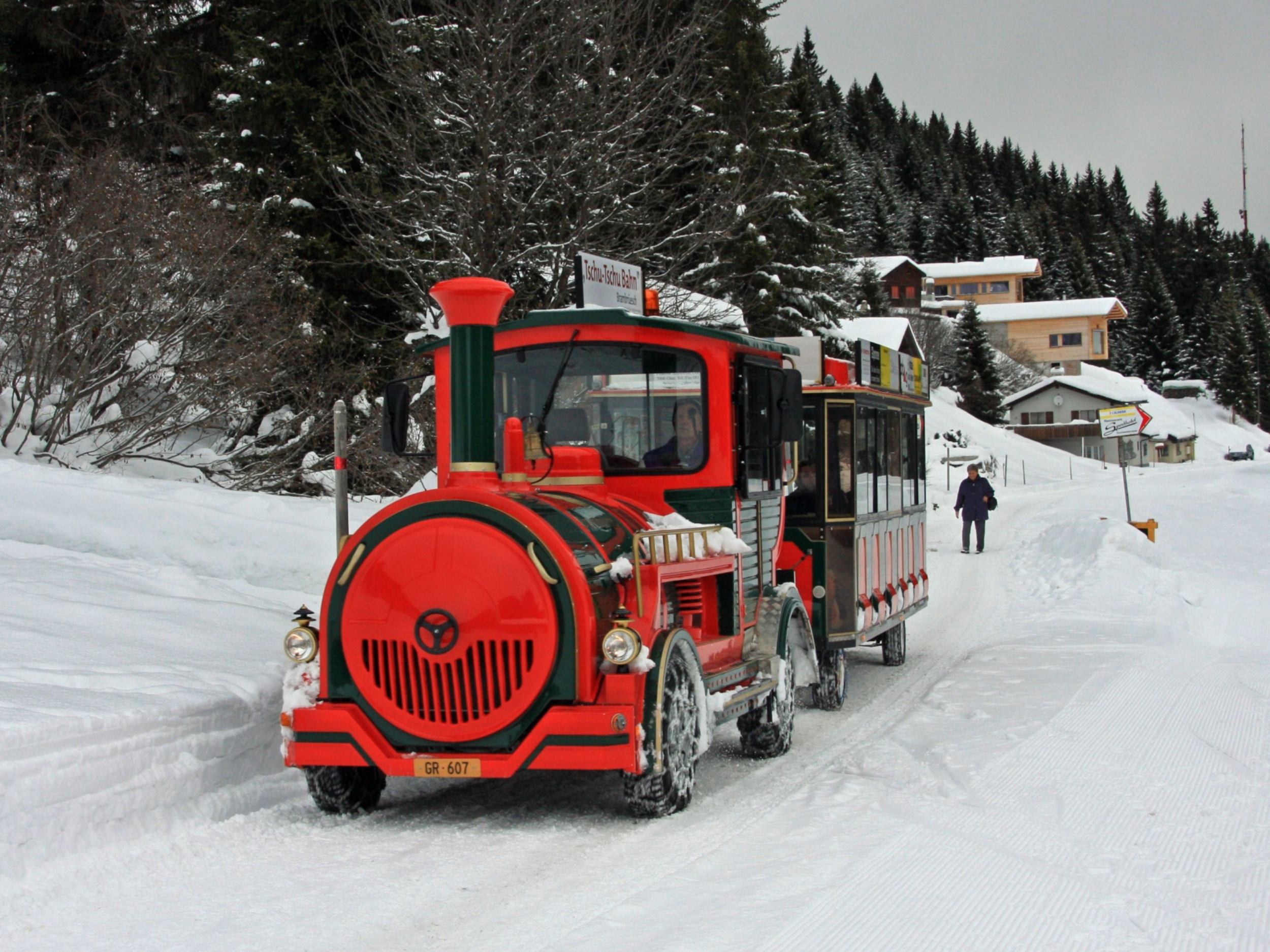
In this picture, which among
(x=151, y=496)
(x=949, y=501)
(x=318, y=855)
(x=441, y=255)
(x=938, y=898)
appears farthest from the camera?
(x=949, y=501)

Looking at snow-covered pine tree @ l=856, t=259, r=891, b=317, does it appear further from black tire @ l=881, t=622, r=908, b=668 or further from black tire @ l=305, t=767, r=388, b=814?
black tire @ l=305, t=767, r=388, b=814

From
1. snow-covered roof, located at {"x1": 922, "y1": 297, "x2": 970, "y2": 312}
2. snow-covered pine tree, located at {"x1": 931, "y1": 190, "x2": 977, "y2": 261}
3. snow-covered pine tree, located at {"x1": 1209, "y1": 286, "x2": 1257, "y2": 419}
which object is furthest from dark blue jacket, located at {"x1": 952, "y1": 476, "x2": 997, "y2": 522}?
snow-covered pine tree, located at {"x1": 931, "y1": 190, "x2": 977, "y2": 261}

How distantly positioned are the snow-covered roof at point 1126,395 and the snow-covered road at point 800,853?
69.8 m

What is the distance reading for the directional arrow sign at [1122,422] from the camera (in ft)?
75.1

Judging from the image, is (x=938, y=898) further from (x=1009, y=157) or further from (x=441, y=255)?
(x=1009, y=157)

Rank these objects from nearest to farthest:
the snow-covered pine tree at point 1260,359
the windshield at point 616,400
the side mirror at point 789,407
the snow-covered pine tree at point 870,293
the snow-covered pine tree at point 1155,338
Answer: the windshield at point 616,400, the side mirror at point 789,407, the snow-covered pine tree at point 870,293, the snow-covered pine tree at point 1260,359, the snow-covered pine tree at point 1155,338

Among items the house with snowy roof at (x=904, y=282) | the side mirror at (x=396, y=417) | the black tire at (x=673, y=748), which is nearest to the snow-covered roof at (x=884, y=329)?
the house with snowy roof at (x=904, y=282)

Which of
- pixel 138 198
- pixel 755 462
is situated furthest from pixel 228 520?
pixel 755 462

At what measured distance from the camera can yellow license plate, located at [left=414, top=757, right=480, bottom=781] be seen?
5.93 metres

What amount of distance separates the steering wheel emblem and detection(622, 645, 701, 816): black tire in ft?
3.19

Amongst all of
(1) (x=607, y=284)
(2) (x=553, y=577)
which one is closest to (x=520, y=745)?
(2) (x=553, y=577)

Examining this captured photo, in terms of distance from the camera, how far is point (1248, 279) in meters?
127

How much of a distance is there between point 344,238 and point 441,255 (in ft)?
9.07

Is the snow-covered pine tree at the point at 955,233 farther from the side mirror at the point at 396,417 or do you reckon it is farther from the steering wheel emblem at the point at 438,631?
the steering wheel emblem at the point at 438,631
